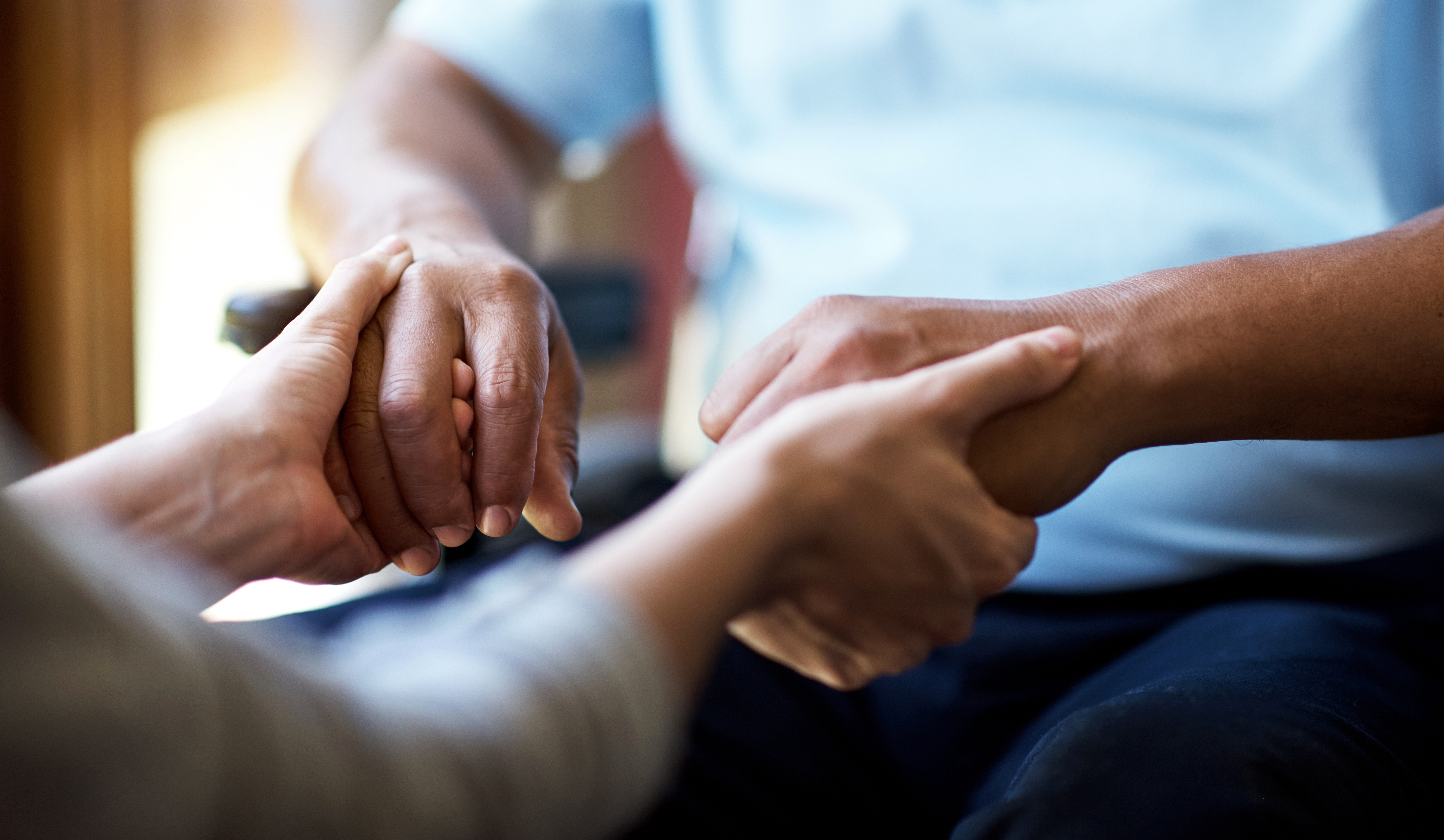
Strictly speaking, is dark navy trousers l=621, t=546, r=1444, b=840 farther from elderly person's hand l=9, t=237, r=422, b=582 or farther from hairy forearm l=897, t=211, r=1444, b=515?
elderly person's hand l=9, t=237, r=422, b=582

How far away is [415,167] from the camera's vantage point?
2.62 feet

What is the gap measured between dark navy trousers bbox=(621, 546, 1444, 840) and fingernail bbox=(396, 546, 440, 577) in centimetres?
24

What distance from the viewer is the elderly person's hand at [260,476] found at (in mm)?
447

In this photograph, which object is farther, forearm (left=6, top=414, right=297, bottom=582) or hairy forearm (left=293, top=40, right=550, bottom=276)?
hairy forearm (left=293, top=40, right=550, bottom=276)

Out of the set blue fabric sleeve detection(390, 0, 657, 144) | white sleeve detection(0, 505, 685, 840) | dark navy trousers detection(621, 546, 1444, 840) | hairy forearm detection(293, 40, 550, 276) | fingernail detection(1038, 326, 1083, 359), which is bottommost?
dark navy trousers detection(621, 546, 1444, 840)

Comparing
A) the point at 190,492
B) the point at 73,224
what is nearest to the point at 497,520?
the point at 190,492

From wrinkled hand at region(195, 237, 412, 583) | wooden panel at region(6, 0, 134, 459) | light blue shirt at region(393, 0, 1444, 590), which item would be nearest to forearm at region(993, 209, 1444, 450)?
light blue shirt at region(393, 0, 1444, 590)

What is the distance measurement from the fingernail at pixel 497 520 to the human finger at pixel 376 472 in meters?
0.04

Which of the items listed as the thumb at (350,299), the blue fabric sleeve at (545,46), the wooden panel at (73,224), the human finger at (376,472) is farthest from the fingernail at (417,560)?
the wooden panel at (73,224)

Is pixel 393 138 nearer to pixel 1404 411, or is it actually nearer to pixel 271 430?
pixel 271 430

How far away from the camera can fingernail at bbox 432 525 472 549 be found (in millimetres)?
551

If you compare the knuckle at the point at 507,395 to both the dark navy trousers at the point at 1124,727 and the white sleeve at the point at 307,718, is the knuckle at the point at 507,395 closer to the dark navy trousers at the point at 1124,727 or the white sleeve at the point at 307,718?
the white sleeve at the point at 307,718

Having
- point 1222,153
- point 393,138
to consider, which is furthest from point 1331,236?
point 393,138

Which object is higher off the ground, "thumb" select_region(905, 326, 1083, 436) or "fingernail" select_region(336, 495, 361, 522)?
"thumb" select_region(905, 326, 1083, 436)
